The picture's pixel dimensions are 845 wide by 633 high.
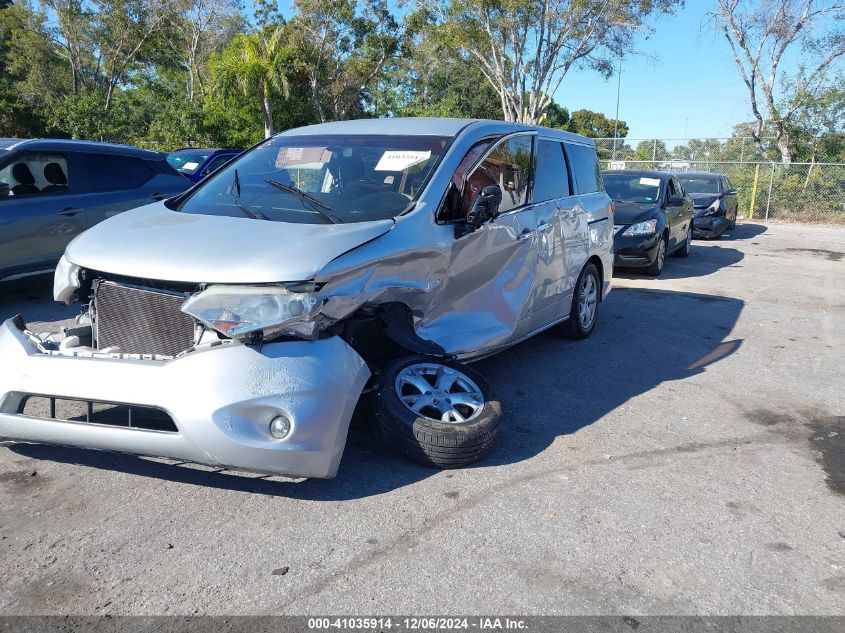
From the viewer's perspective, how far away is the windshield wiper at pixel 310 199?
402cm

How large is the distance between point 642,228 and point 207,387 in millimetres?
8994

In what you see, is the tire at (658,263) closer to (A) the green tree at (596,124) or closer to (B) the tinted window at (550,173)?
(B) the tinted window at (550,173)

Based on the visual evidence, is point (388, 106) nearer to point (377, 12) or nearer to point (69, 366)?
point (377, 12)

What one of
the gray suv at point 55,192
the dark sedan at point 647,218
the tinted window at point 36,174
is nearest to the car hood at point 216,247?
the gray suv at point 55,192

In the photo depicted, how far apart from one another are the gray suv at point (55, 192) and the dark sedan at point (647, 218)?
6.36 metres

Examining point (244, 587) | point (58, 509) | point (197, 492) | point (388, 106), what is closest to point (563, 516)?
point (244, 587)

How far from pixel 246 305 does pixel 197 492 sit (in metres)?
1.01

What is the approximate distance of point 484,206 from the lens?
439 cm

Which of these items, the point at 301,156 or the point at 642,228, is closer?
the point at 301,156

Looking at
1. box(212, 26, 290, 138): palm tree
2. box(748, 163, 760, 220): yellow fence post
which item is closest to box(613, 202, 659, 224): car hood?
box(748, 163, 760, 220): yellow fence post

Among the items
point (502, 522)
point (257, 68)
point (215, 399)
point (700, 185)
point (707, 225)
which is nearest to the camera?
point (215, 399)

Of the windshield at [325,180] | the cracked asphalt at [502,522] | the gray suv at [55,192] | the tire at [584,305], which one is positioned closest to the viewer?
the cracked asphalt at [502,522]

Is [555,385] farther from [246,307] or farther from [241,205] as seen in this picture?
[246,307]

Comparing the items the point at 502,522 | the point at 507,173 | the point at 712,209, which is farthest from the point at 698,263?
the point at 502,522
